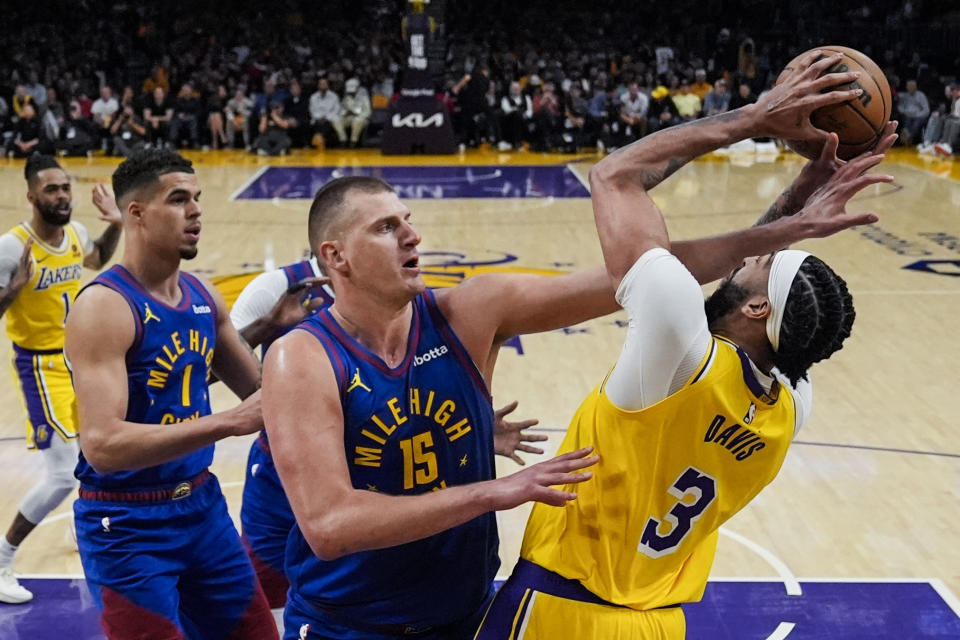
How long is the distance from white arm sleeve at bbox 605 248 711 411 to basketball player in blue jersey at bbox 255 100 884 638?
0.20 m

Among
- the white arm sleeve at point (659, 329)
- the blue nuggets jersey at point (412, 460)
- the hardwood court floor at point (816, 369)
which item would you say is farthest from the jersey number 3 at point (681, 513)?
the hardwood court floor at point (816, 369)

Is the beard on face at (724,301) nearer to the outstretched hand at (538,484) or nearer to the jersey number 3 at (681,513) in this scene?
the jersey number 3 at (681,513)

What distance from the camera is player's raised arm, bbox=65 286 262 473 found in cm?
325

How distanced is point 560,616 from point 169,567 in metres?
1.48

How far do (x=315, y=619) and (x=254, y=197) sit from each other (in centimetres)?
1418

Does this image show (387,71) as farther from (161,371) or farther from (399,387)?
(399,387)

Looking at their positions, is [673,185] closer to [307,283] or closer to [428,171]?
[428,171]

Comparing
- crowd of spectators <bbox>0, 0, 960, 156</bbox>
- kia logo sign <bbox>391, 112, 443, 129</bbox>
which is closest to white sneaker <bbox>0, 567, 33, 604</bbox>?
kia logo sign <bbox>391, 112, 443, 129</bbox>

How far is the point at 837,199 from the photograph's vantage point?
8.34 ft

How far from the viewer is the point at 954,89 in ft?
72.3

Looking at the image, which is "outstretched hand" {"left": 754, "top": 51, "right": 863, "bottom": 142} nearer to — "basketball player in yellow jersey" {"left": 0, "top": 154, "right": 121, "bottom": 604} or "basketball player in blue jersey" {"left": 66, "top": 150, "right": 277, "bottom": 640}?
"basketball player in blue jersey" {"left": 66, "top": 150, "right": 277, "bottom": 640}

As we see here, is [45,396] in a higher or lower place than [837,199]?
lower

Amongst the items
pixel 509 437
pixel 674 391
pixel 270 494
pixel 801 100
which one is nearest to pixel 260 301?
pixel 270 494

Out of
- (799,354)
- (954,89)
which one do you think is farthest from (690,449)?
(954,89)
